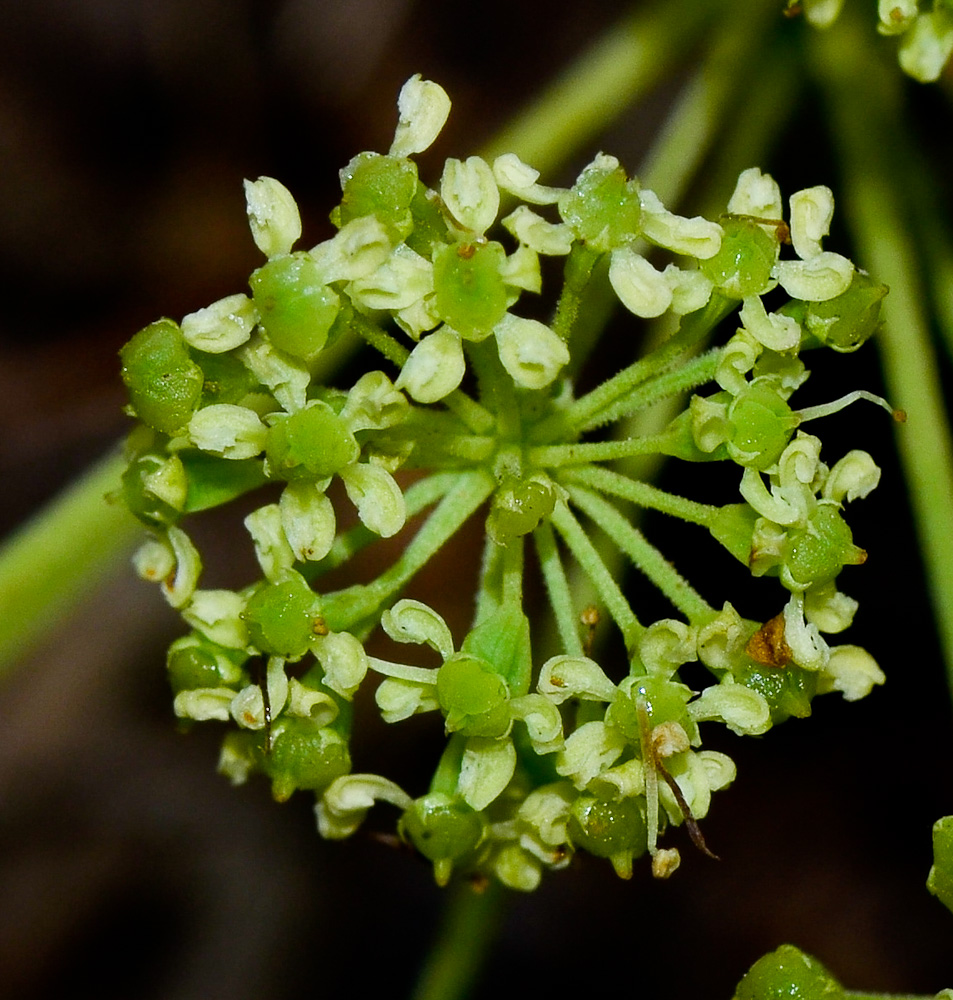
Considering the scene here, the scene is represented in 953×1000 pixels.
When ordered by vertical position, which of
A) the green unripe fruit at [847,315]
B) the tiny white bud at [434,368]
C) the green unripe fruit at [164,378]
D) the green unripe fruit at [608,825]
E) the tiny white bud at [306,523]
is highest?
the green unripe fruit at [164,378]

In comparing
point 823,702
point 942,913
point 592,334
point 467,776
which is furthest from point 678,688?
point 942,913

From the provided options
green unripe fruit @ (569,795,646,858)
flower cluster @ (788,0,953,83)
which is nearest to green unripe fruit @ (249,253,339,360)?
green unripe fruit @ (569,795,646,858)

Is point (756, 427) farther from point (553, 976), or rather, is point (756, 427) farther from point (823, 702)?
point (553, 976)

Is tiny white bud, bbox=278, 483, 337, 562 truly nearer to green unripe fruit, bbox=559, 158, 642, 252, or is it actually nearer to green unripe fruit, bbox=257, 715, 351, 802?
green unripe fruit, bbox=257, 715, 351, 802

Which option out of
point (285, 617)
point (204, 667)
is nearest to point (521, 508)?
point (285, 617)

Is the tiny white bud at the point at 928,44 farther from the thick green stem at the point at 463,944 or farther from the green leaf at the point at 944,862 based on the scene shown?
the thick green stem at the point at 463,944

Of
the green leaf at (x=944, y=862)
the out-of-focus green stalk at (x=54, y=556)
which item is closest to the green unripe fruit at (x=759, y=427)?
the green leaf at (x=944, y=862)
